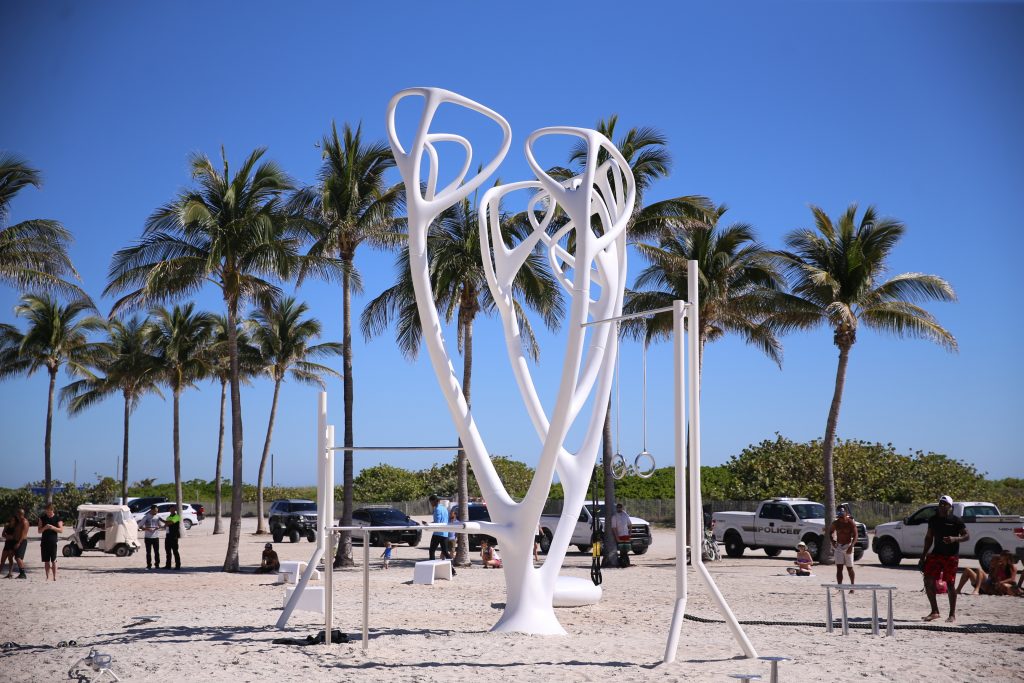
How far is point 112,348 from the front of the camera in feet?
148

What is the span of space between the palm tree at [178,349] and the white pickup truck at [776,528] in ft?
70.8

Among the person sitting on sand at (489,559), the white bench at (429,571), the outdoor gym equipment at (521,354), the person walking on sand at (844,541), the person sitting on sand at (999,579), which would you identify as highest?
the outdoor gym equipment at (521,354)

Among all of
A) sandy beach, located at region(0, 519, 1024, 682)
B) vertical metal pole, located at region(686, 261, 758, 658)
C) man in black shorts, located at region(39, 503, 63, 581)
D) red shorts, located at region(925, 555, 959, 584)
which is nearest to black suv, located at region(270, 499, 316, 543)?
man in black shorts, located at region(39, 503, 63, 581)

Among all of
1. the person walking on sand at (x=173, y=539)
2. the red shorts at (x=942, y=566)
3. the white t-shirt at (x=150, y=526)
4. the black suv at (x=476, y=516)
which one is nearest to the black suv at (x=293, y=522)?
the black suv at (x=476, y=516)

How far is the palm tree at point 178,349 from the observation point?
41.2 meters

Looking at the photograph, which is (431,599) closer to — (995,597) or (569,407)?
(569,407)

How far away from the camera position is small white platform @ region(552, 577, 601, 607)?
15037mm

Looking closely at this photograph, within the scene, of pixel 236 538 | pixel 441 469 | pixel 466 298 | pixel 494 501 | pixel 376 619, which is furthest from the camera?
pixel 441 469

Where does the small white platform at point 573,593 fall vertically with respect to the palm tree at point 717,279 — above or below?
below

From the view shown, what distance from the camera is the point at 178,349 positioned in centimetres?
4109

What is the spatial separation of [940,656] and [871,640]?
1.29 metres

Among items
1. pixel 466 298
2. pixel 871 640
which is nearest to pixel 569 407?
pixel 871 640

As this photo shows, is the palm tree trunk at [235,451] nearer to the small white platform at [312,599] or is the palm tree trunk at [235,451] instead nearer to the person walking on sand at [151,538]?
the person walking on sand at [151,538]

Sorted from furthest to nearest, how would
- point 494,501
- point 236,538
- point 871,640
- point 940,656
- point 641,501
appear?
point 641,501
point 236,538
point 494,501
point 871,640
point 940,656
